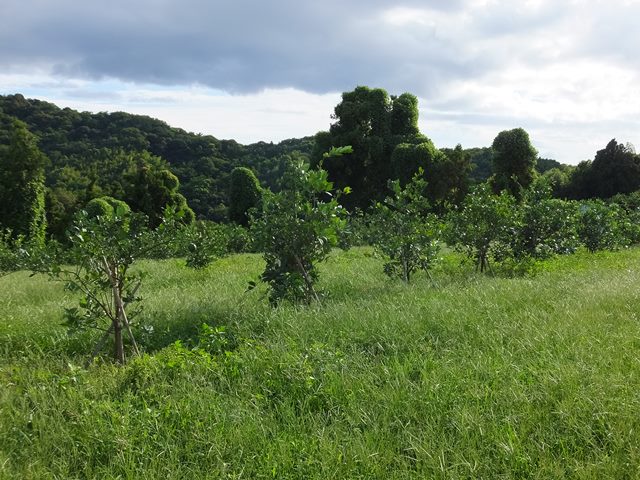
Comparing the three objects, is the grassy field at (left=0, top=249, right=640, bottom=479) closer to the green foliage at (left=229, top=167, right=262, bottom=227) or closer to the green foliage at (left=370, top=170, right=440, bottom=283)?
the green foliage at (left=370, top=170, right=440, bottom=283)

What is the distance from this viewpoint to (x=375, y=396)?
3520mm

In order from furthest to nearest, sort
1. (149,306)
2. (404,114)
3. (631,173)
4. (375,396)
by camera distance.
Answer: (631,173) → (404,114) → (149,306) → (375,396)

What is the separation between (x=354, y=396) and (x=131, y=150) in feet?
189

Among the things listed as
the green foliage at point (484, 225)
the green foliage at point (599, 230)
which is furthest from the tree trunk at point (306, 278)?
the green foliage at point (599, 230)

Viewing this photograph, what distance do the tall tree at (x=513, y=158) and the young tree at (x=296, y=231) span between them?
842 inches

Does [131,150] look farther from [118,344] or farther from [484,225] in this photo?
[118,344]

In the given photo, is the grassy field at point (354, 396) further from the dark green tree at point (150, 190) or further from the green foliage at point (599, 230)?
the dark green tree at point (150, 190)

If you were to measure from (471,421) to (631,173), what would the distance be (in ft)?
129

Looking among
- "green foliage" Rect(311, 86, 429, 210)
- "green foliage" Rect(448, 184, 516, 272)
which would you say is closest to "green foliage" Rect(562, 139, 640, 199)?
"green foliage" Rect(311, 86, 429, 210)

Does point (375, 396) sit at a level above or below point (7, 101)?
below

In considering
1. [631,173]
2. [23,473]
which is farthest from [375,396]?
[631,173]

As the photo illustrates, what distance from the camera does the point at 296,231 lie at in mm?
6488

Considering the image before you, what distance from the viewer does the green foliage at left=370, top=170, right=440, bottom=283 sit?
7.88 metres

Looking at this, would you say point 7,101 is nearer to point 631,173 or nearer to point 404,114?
point 404,114
